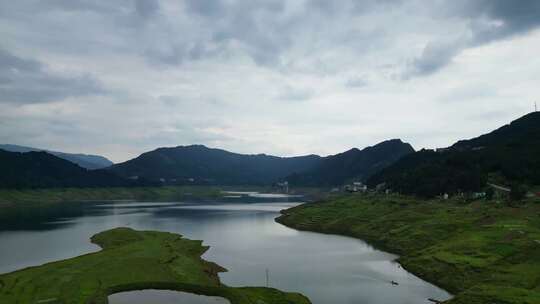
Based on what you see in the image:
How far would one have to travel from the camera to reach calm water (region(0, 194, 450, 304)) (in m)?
64.1

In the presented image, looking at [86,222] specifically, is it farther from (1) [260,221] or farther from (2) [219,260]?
(2) [219,260]

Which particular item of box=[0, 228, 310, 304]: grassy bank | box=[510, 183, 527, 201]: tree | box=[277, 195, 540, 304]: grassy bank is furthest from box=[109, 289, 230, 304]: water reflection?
box=[510, 183, 527, 201]: tree

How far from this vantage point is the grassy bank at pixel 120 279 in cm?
5506

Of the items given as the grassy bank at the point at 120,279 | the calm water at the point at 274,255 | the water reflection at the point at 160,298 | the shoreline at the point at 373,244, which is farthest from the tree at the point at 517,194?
the water reflection at the point at 160,298

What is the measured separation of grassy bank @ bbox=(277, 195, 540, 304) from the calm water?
4872 mm

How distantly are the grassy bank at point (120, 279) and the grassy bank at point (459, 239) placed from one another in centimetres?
2521

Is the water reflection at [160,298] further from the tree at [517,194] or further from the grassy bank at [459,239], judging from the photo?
the tree at [517,194]

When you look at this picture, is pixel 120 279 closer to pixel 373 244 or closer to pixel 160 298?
pixel 160 298

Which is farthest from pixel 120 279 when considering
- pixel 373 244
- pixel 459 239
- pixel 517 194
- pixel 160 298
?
pixel 517 194

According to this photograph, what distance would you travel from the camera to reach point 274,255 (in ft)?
299

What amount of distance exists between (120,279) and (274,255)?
35.6 metres

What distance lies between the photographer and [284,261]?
85.2 meters

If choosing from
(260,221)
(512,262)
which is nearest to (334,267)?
(512,262)

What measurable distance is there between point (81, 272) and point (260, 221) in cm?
9785
